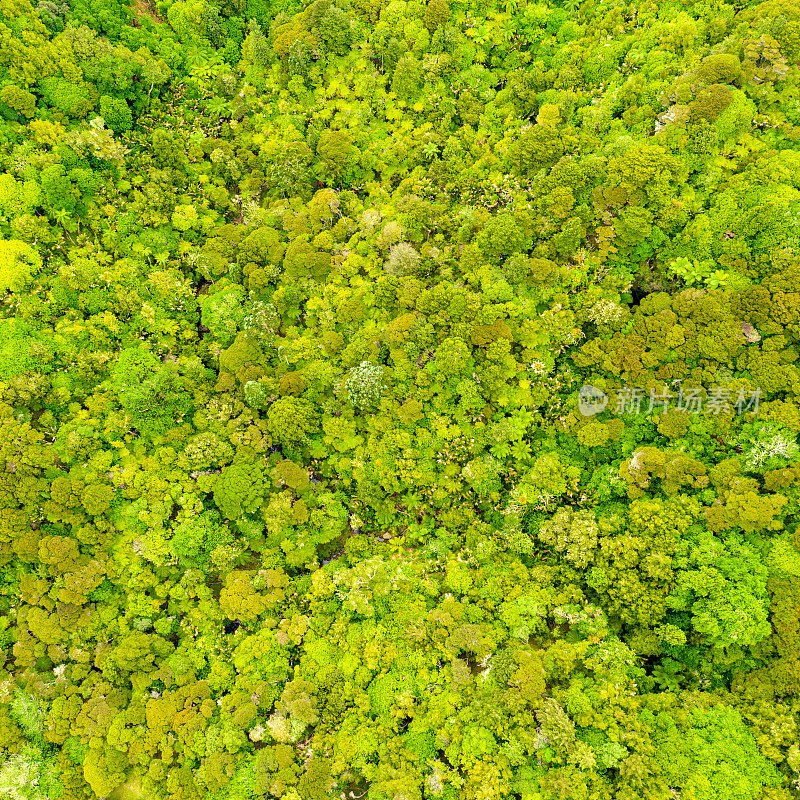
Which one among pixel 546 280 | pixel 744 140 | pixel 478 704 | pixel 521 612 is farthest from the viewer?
pixel 546 280

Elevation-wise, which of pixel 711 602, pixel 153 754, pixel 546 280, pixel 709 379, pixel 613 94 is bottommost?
pixel 153 754

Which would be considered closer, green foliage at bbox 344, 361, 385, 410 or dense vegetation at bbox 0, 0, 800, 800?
dense vegetation at bbox 0, 0, 800, 800

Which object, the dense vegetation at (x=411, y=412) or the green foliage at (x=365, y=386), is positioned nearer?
the dense vegetation at (x=411, y=412)

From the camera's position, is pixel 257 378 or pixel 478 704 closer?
pixel 478 704

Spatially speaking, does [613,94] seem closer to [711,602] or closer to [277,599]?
[711,602]

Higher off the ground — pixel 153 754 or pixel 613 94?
pixel 613 94

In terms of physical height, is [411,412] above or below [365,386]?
below

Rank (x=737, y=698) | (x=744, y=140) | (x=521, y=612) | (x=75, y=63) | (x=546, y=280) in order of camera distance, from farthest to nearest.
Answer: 1. (x=75, y=63)
2. (x=546, y=280)
3. (x=744, y=140)
4. (x=521, y=612)
5. (x=737, y=698)

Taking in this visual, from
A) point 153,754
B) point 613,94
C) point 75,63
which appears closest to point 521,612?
point 153,754
